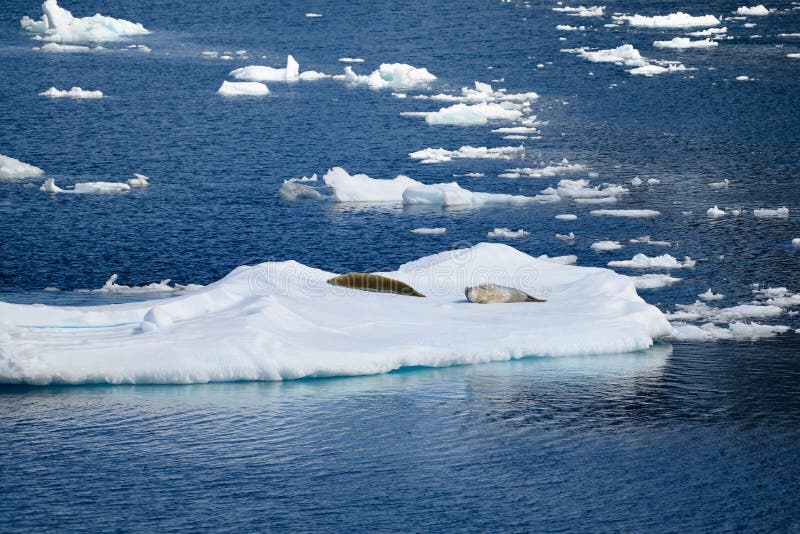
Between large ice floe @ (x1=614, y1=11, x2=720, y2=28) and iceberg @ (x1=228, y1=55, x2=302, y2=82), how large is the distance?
21576 millimetres

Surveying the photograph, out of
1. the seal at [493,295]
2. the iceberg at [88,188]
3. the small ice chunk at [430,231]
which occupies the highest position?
the iceberg at [88,188]

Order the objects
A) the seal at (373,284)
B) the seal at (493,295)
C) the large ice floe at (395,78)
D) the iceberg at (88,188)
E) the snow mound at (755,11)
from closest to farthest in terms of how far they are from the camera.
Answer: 1. the seal at (493,295)
2. the seal at (373,284)
3. the iceberg at (88,188)
4. the large ice floe at (395,78)
5. the snow mound at (755,11)

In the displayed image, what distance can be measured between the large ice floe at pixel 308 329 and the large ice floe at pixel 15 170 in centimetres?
1732

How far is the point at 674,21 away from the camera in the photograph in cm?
6425

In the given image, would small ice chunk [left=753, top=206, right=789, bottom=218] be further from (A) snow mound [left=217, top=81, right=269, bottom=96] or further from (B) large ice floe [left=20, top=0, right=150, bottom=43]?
(B) large ice floe [left=20, top=0, right=150, bottom=43]

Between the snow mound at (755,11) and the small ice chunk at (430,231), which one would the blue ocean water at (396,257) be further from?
the snow mound at (755,11)

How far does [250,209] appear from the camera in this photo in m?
31.3

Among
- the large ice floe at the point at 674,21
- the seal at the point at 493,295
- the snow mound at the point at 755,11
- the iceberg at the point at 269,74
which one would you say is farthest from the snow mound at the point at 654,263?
the snow mound at the point at 755,11

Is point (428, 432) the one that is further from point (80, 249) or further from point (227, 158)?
point (227, 158)

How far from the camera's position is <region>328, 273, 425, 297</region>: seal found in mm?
19516

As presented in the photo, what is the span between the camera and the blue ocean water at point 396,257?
13.0 m

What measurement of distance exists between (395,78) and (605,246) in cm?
2532

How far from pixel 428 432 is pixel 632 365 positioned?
4275 millimetres

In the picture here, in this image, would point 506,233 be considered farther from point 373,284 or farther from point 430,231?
point 373,284
